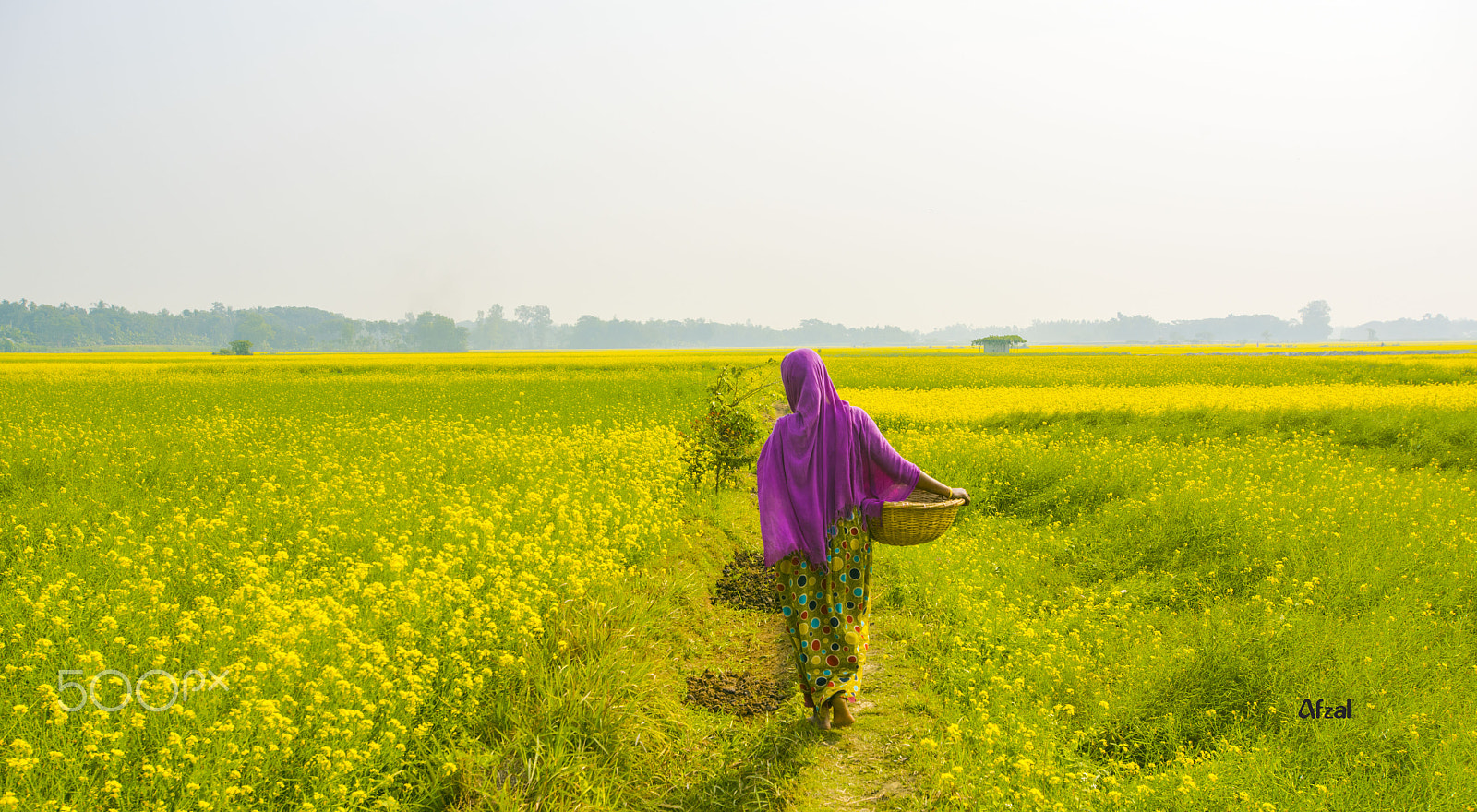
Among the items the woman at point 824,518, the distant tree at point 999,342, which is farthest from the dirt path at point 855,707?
the distant tree at point 999,342

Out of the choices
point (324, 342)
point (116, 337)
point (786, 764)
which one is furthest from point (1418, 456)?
point (116, 337)

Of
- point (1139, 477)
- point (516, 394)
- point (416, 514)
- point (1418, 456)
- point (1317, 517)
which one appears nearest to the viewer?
point (416, 514)

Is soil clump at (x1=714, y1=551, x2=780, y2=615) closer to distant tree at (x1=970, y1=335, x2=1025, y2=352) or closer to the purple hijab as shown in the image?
the purple hijab

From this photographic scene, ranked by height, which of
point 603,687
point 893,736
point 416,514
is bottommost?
point 893,736

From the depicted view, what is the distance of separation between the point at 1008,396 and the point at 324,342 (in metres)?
188

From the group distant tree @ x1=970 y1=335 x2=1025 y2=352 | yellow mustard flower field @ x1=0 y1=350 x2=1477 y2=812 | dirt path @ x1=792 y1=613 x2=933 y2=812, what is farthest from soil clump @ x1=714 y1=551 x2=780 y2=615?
distant tree @ x1=970 y1=335 x2=1025 y2=352

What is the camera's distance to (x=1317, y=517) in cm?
660

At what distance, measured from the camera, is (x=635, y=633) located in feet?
14.5

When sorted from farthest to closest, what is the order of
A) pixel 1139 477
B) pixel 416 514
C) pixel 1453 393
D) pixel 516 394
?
pixel 516 394 < pixel 1453 393 < pixel 1139 477 < pixel 416 514

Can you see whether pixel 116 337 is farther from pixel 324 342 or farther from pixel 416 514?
pixel 416 514

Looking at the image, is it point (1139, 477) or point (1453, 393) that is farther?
point (1453, 393)

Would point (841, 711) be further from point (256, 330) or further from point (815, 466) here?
point (256, 330)

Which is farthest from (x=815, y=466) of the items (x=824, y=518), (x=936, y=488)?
(x=936, y=488)

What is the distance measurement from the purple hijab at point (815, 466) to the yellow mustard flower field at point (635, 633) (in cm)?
110
